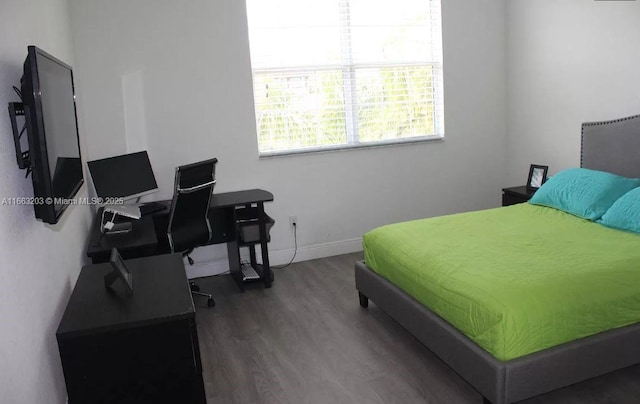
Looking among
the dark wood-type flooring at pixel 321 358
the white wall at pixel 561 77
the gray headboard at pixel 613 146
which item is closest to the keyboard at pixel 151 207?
the dark wood-type flooring at pixel 321 358

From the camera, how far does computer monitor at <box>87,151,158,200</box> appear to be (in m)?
3.64

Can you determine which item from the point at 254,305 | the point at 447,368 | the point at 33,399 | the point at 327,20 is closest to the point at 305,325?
the point at 254,305

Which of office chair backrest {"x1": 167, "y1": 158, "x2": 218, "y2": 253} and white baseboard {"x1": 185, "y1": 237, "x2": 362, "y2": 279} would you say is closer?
office chair backrest {"x1": 167, "y1": 158, "x2": 218, "y2": 253}

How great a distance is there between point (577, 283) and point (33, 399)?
2183 mm

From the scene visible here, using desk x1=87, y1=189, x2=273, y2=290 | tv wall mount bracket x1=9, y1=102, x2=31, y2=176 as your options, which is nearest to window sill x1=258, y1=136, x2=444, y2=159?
desk x1=87, y1=189, x2=273, y2=290

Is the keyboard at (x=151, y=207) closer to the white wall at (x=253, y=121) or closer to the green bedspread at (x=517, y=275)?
the white wall at (x=253, y=121)

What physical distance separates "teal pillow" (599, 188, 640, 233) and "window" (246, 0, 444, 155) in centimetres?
202

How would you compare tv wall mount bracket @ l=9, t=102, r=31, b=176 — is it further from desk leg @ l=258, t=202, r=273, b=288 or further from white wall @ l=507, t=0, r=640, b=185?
white wall @ l=507, t=0, r=640, b=185

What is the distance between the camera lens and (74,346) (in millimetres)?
1796

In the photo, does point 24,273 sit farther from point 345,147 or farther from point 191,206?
point 345,147

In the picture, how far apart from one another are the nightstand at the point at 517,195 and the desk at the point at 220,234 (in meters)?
2.03

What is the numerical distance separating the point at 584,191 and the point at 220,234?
272 cm

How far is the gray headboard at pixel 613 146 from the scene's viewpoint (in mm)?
3582

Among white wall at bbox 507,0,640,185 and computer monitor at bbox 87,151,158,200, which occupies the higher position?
white wall at bbox 507,0,640,185
